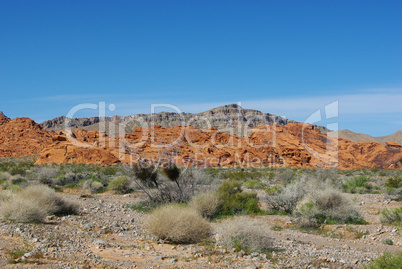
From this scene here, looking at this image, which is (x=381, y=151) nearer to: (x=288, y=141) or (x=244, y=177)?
(x=288, y=141)

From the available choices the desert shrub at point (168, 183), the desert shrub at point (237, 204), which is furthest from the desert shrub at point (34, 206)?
the desert shrub at point (237, 204)

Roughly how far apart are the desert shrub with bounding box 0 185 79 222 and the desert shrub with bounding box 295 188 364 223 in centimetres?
850

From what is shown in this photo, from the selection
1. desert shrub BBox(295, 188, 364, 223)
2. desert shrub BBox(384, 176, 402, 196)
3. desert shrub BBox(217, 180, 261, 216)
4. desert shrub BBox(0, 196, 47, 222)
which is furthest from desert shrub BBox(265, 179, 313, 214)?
desert shrub BBox(0, 196, 47, 222)

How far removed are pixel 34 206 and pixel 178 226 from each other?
15.2ft

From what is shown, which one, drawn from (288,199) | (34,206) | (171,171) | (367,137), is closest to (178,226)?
(171,171)

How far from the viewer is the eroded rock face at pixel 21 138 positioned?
71562 mm

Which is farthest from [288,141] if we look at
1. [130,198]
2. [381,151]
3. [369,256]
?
[369,256]

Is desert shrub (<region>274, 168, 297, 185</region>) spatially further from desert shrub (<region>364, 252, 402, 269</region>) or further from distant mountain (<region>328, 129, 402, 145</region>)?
distant mountain (<region>328, 129, 402, 145</region>)

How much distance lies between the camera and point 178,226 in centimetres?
878

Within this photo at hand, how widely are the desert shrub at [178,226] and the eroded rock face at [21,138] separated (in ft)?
229

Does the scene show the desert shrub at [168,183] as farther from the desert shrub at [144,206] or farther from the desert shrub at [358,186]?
the desert shrub at [358,186]

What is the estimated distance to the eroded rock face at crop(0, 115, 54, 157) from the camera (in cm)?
7156

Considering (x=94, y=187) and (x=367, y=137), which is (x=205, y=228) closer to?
(x=94, y=187)

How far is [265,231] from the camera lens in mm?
8266
